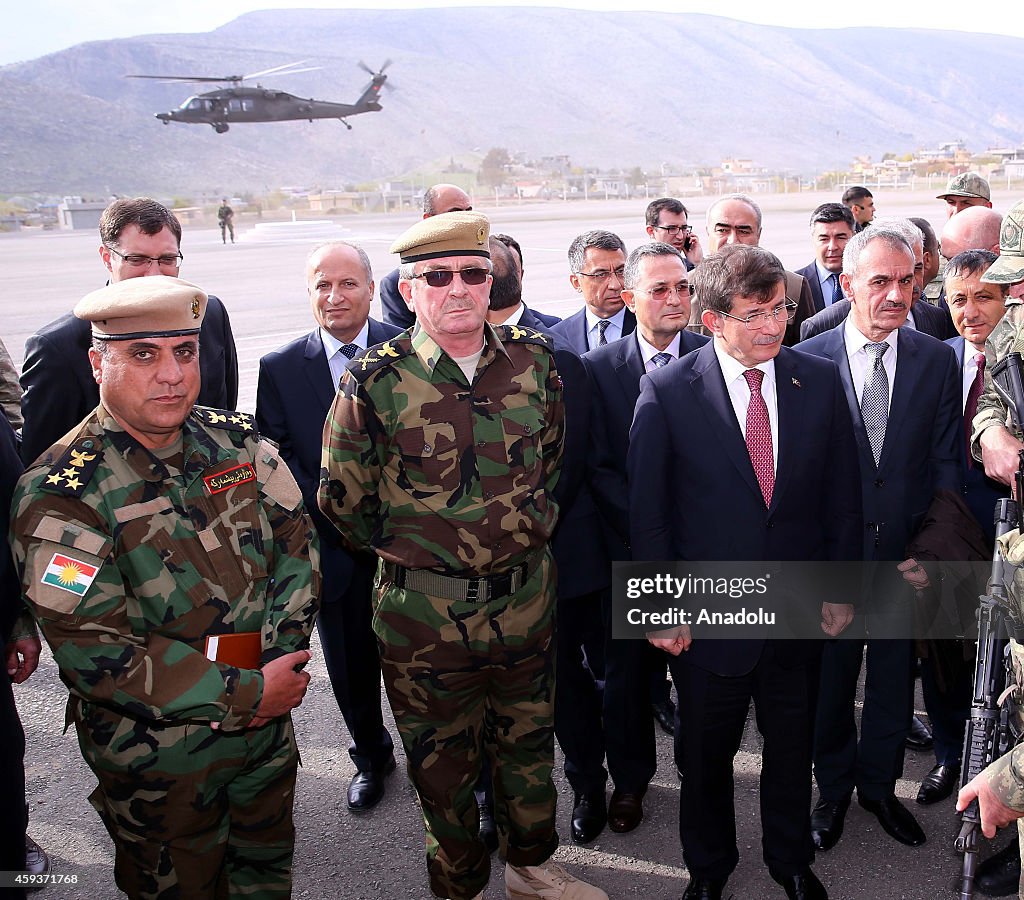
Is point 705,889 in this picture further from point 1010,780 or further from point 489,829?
point 1010,780

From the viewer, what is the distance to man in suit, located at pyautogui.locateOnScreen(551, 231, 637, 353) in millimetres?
4477

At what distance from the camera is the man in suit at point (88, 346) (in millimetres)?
3504

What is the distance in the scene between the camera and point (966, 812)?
2512 millimetres

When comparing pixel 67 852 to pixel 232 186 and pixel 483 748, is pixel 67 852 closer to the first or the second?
pixel 483 748

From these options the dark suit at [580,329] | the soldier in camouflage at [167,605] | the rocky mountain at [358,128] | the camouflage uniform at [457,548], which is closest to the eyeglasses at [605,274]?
the dark suit at [580,329]

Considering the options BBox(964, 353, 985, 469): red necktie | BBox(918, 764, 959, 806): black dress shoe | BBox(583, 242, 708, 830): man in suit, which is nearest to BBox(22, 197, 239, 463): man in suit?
BBox(583, 242, 708, 830): man in suit

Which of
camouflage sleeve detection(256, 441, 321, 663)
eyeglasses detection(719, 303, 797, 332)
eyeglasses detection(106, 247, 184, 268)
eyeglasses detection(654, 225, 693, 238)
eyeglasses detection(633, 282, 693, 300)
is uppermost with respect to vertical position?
eyeglasses detection(654, 225, 693, 238)

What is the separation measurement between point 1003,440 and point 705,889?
185 cm

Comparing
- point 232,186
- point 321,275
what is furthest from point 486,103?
point 321,275

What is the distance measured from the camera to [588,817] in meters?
3.56

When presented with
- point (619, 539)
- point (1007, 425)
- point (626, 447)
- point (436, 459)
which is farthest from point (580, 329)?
point (1007, 425)

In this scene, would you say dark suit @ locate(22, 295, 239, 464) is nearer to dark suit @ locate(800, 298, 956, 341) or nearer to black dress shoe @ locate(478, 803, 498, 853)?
black dress shoe @ locate(478, 803, 498, 853)

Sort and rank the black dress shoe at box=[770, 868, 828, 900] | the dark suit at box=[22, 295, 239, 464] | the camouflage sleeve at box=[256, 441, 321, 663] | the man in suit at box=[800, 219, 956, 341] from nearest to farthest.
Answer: the camouflage sleeve at box=[256, 441, 321, 663] → the black dress shoe at box=[770, 868, 828, 900] → the dark suit at box=[22, 295, 239, 464] → the man in suit at box=[800, 219, 956, 341]

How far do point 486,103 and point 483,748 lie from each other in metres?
193
